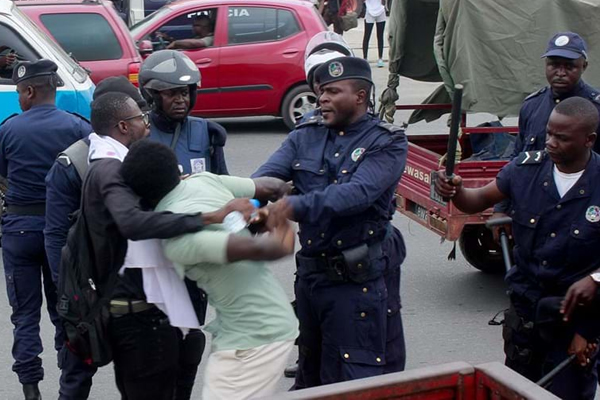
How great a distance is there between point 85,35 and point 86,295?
24.7ft

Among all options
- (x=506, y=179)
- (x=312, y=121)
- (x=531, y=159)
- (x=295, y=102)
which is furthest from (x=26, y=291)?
(x=295, y=102)

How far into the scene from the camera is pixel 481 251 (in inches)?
314

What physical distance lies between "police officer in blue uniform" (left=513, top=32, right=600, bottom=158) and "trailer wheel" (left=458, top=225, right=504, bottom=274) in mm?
1763

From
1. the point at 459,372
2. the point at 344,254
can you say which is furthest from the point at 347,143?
the point at 459,372

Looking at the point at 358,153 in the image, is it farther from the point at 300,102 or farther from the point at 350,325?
the point at 300,102

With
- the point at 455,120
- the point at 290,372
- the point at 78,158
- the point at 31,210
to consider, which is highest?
the point at 455,120

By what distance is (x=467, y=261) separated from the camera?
324 inches

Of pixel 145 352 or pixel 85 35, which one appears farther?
pixel 85 35

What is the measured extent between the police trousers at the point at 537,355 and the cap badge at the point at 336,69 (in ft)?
4.15

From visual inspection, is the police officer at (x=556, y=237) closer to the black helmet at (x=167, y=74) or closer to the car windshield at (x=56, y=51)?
the black helmet at (x=167, y=74)

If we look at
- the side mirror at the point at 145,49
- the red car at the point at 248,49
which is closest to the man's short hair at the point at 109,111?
the side mirror at the point at 145,49

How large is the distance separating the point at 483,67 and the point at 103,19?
4.99 metres

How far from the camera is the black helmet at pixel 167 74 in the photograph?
16.9 ft

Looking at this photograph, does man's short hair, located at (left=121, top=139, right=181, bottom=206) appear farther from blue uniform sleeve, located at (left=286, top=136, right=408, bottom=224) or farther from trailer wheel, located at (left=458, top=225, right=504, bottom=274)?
trailer wheel, located at (left=458, top=225, right=504, bottom=274)
